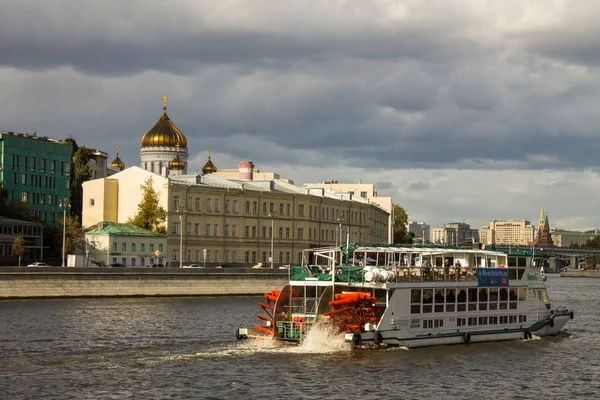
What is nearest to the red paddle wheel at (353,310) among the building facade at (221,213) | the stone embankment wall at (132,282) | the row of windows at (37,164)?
the stone embankment wall at (132,282)

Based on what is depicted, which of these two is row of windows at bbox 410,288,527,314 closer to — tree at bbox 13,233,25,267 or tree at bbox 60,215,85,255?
tree at bbox 13,233,25,267

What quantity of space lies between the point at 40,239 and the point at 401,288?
219ft

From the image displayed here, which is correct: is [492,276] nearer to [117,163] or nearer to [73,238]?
[73,238]

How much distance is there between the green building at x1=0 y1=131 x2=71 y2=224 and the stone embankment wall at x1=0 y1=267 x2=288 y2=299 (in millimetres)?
32177

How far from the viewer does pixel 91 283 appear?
85438 millimetres

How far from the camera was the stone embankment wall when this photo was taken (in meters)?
80.9

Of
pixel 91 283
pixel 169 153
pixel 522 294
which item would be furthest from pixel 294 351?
pixel 169 153

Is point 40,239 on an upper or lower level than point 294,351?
upper

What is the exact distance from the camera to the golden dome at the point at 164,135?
468ft

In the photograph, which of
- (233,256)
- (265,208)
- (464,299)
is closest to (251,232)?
(265,208)

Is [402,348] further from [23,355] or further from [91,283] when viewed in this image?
[91,283]

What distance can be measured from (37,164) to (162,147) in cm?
1834

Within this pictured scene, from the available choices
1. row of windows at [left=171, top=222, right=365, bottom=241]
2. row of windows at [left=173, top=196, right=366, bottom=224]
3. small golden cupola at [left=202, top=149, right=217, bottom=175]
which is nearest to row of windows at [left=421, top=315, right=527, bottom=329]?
row of windows at [left=173, top=196, right=366, bottom=224]

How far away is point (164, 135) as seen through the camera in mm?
143250
